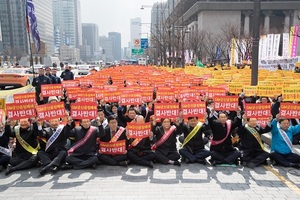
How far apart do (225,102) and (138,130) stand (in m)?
2.50

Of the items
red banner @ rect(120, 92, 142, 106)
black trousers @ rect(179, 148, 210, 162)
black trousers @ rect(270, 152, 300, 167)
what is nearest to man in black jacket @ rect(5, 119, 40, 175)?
red banner @ rect(120, 92, 142, 106)

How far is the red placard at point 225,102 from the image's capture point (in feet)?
25.2

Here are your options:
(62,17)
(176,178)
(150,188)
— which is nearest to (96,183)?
(150,188)

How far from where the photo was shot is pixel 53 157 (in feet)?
21.5

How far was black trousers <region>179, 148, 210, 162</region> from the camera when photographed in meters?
6.79

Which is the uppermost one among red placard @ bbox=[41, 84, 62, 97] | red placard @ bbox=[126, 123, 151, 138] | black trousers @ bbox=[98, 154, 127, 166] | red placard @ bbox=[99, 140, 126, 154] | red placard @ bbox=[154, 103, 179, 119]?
red placard @ bbox=[41, 84, 62, 97]

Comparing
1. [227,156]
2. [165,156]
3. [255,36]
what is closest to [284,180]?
[227,156]

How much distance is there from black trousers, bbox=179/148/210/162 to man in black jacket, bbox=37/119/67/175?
2604 mm

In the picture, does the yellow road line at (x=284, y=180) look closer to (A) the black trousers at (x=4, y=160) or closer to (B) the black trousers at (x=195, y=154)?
(B) the black trousers at (x=195, y=154)

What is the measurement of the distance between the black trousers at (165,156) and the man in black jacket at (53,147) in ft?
6.57

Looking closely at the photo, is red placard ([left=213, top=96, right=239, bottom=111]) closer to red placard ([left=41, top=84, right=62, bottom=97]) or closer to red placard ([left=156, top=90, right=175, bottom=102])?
red placard ([left=156, top=90, right=175, bottom=102])

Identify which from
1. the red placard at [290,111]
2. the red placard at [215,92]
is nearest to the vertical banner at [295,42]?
the red placard at [215,92]

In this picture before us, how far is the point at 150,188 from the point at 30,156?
→ 9.08 feet

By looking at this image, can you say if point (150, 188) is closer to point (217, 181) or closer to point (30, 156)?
point (217, 181)
